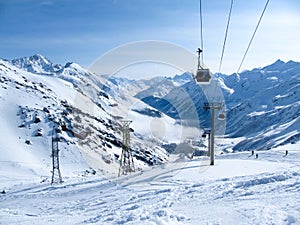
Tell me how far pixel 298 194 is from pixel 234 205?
2.73 m

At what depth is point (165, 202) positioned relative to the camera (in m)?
15.9

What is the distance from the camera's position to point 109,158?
88062mm

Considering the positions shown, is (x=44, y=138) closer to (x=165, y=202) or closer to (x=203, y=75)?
(x=203, y=75)

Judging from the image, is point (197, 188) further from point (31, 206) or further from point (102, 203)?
point (31, 206)

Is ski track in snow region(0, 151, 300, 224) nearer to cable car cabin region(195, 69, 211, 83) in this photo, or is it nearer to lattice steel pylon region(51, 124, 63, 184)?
cable car cabin region(195, 69, 211, 83)

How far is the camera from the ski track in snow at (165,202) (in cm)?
1184

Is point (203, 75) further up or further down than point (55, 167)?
further up

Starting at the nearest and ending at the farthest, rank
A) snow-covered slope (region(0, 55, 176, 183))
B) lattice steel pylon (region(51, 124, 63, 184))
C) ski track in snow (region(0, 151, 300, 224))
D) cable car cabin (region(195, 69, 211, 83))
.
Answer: ski track in snow (region(0, 151, 300, 224)) < cable car cabin (region(195, 69, 211, 83)) < lattice steel pylon (region(51, 124, 63, 184)) < snow-covered slope (region(0, 55, 176, 183))

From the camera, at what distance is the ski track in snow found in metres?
11.8

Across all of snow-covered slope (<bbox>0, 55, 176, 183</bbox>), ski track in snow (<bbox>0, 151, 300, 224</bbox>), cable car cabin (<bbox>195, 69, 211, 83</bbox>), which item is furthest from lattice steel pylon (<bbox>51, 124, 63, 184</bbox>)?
cable car cabin (<bbox>195, 69, 211, 83</bbox>)

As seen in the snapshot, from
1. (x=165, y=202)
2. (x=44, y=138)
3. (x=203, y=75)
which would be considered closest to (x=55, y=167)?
(x=203, y=75)

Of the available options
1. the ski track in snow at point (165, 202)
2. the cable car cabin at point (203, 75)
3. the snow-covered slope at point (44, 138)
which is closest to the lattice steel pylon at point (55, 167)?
the snow-covered slope at point (44, 138)

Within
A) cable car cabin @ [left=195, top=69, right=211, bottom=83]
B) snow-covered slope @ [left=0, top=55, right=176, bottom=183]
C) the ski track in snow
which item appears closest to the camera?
the ski track in snow

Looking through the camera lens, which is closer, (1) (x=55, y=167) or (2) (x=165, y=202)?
(2) (x=165, y=202)
